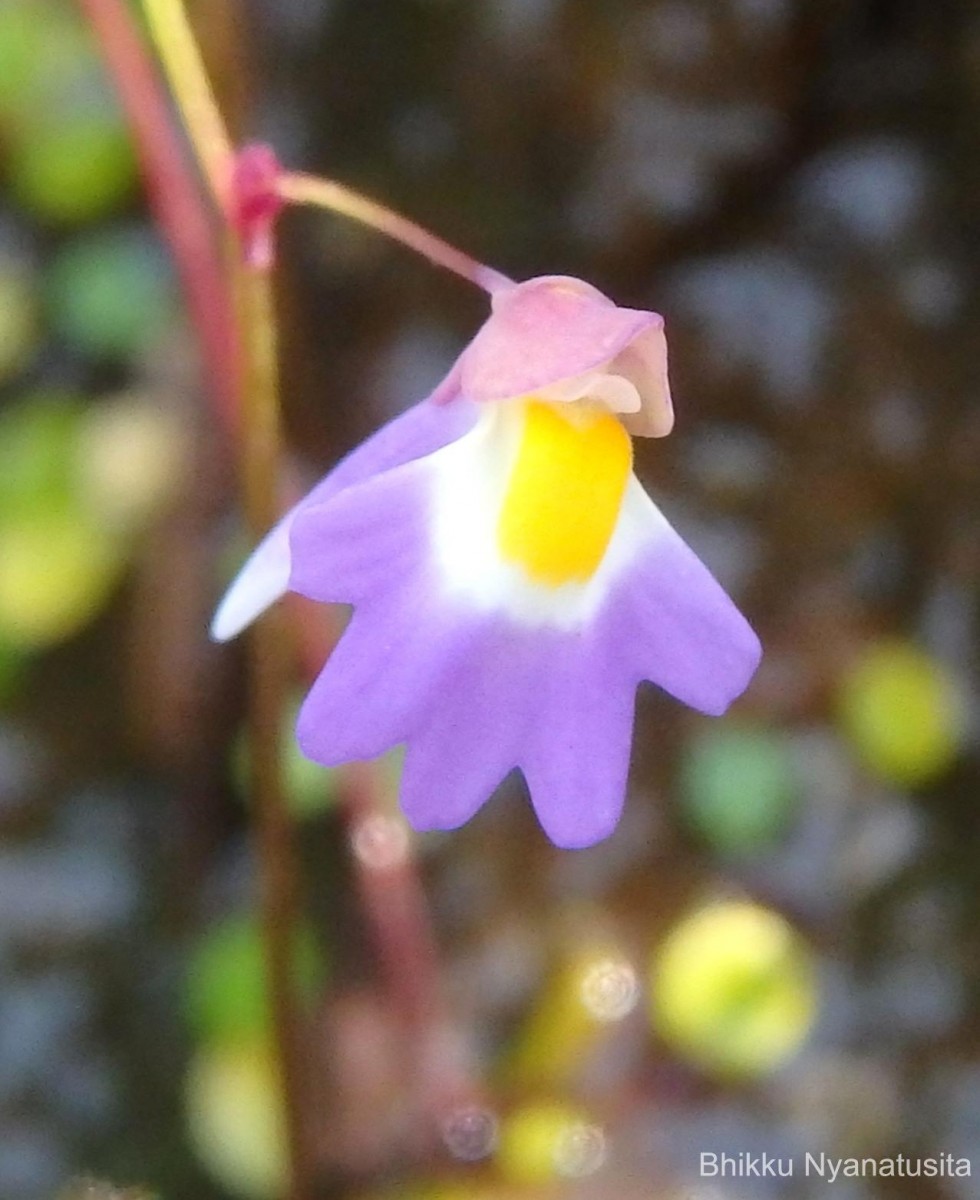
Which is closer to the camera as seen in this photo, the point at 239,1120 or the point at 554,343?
the point at 554,343

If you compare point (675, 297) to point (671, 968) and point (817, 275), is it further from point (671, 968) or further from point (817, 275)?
point (671, 968)

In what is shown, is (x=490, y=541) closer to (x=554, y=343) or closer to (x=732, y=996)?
(x=554, y=343)

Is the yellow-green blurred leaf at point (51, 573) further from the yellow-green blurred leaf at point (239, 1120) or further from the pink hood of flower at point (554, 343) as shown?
the pink hood of flower at point (554, 343)

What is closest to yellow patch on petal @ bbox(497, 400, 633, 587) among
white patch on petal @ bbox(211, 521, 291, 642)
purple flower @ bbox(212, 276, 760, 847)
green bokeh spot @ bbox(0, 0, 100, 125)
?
purple flower @ bbox(212, 276, 760, 847)

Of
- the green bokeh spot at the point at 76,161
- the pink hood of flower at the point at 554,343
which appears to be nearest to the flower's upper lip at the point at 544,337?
the pink hood of flower at the point at 554,343

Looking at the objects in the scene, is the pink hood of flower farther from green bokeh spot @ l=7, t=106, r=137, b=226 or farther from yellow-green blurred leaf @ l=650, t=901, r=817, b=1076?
green bokeh spot @ l=7, t=106, r=137, b=226

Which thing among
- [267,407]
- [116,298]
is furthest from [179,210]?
[267,407]
